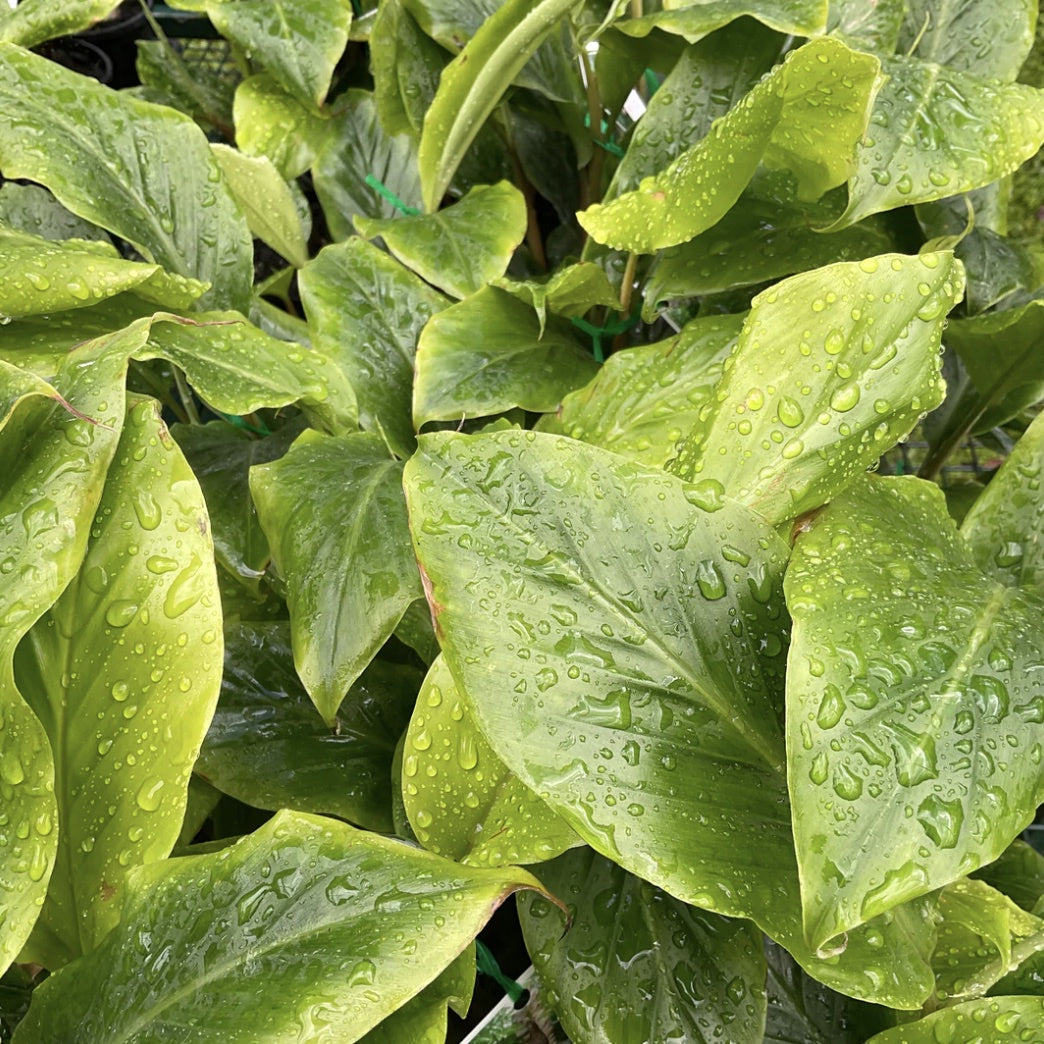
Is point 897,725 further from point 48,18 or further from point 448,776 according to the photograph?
point 48,18

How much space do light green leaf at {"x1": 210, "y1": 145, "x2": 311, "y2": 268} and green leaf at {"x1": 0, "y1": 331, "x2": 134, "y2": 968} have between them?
1.43ft

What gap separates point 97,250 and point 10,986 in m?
0.54

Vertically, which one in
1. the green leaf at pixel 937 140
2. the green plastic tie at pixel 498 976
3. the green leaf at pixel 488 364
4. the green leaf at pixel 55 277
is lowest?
the green plastic tie at pixel 498 976

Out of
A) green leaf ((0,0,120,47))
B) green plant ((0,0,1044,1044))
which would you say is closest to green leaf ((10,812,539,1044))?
green plant ((0,0,1044,1044))

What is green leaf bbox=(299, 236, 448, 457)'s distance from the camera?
0.79 m

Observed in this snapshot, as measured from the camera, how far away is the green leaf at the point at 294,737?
2.14 ft

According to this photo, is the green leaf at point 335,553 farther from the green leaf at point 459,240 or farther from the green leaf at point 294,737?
the green leaf at point 459,240

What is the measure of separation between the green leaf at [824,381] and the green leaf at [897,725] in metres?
0.05

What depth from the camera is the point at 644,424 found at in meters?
0.69

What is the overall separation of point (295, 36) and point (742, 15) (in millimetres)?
496

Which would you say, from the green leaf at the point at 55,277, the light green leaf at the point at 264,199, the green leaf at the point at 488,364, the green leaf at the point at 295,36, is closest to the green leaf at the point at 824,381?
the green leaf at the point at 488,364

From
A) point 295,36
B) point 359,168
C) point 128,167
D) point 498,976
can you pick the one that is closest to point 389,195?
point 359,168

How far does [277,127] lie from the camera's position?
40.9 inches

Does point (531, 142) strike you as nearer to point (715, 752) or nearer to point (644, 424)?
point (644, 424)
